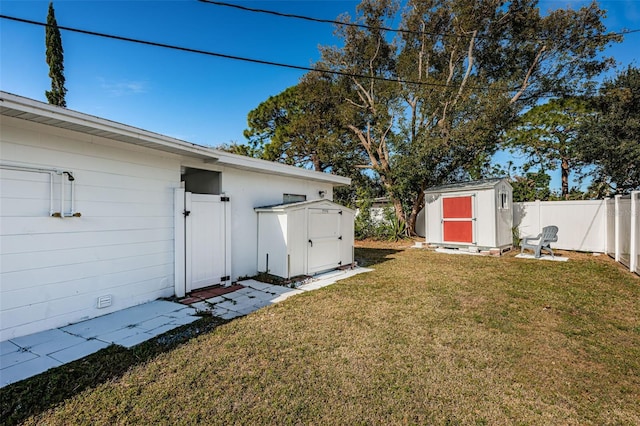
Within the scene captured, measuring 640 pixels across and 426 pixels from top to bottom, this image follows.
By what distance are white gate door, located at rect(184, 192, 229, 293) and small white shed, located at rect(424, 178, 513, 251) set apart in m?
7.76

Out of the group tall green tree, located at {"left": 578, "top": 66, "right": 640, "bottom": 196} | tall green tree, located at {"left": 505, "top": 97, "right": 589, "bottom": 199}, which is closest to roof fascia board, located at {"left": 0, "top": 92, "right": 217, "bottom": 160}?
tall green tree, located at {"left": 505, "top": 97, "right": 589, "bottom": 199}

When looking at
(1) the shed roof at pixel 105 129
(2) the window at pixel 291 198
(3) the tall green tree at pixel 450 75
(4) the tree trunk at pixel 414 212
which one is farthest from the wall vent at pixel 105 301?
(4) the tree trunk at pixel 414 212

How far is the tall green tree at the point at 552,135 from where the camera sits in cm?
1321

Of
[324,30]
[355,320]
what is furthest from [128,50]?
[324,30]

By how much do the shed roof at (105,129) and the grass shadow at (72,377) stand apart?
8.85 ft

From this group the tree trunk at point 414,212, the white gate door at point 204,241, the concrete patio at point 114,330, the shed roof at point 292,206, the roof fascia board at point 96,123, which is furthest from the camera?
the tree trunk at point 414,212

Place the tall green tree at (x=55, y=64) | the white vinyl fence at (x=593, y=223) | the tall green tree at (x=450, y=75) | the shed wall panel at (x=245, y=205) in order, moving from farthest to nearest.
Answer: the tall green tree at (x=55, y=64), the tall green tree at (x=450, y=75), the white vinyl fence at (x=593, y=223), the shed wall panel at (x=245, y=205)

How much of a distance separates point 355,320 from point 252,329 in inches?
53.7

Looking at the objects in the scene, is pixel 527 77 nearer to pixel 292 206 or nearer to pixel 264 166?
pixel 264 166

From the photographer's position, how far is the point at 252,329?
145 inches

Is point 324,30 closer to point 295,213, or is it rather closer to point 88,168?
point 295,213

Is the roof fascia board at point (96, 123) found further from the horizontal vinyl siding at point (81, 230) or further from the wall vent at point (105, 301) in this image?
the wall vent at point (105, 301)

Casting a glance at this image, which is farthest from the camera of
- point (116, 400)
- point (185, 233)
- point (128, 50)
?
point (128, 50)

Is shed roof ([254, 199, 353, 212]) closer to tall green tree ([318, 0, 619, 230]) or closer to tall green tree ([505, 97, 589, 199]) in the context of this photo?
tall green tree ([318, 0, 619, 230])
